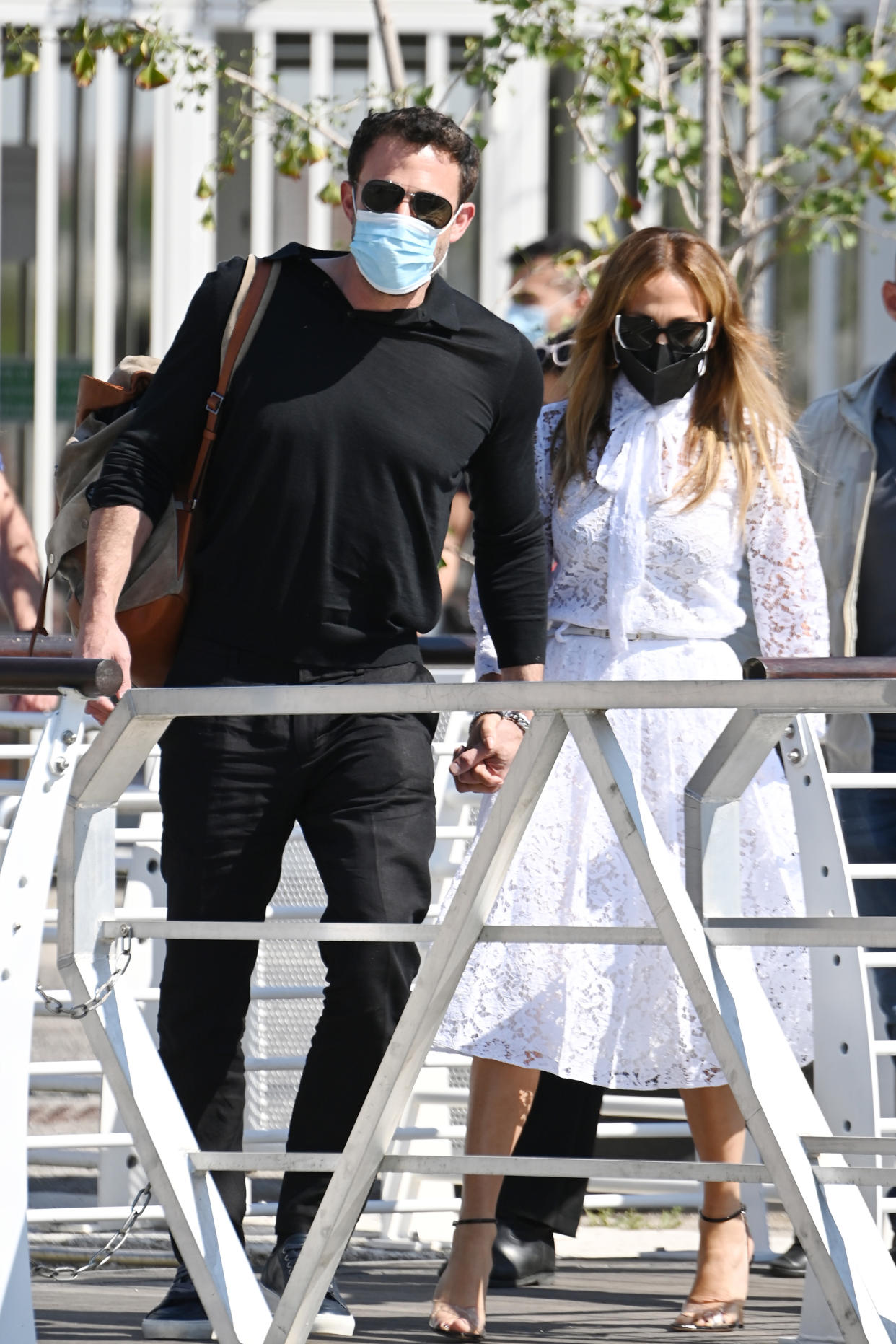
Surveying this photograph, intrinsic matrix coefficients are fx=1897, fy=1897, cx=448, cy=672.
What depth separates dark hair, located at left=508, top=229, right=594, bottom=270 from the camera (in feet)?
18.5

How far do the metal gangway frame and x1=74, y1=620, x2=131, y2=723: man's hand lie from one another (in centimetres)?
37

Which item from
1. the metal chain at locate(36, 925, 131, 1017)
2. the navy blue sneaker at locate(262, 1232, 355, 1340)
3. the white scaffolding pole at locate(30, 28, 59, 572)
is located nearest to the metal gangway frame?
the metal chain at locate(36, 925, 131, 1017)

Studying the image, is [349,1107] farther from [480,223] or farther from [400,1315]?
[480,223]

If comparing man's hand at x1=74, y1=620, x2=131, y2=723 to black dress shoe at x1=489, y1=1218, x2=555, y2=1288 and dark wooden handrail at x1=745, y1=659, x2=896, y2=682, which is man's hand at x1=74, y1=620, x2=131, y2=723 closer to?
dark wooden handrail at x1=745, y1=659, x2=896, y2=682

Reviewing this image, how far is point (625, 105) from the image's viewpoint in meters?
5.45

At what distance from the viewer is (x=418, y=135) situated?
10.3 ft

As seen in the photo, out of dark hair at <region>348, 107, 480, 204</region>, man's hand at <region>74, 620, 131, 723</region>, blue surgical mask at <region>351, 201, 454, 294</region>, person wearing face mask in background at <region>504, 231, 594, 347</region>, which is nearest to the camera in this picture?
man's hand at <region>74, 620, 131, 723</region>

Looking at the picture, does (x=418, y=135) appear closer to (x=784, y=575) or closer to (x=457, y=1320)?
(x=784, y=575)

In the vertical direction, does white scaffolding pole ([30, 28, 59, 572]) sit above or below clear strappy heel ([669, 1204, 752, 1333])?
above

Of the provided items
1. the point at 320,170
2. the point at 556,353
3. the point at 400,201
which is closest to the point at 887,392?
the point at 556,353

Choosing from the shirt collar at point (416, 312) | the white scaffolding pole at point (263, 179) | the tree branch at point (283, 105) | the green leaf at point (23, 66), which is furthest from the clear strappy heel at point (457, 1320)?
the white scaffolding pole at point (263, 179)

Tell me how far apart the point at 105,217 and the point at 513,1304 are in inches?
216

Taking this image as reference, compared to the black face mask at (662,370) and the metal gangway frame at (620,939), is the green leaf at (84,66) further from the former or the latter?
the metal gangway frame at (620,939)

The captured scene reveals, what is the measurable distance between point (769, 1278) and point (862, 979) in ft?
3.32
